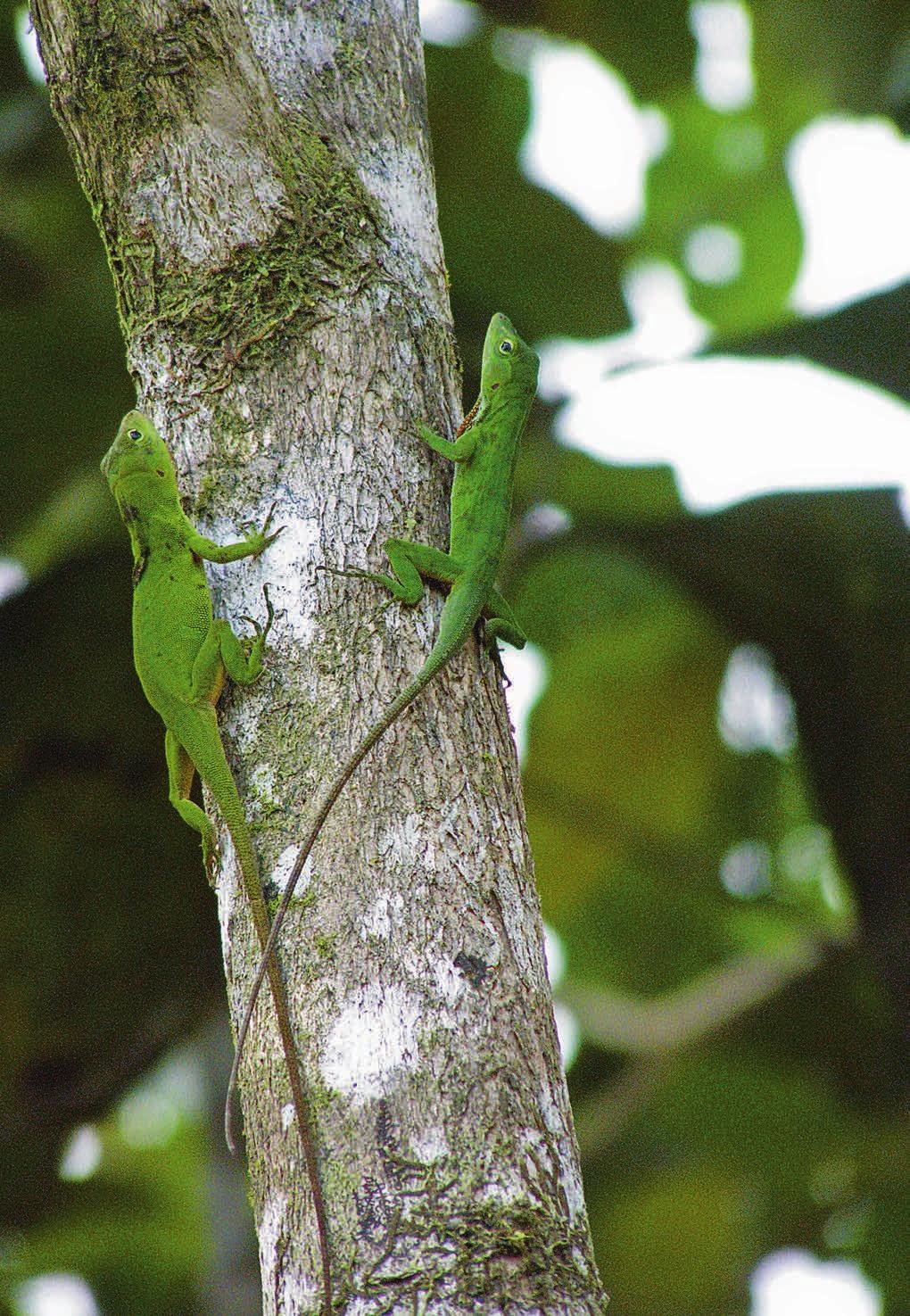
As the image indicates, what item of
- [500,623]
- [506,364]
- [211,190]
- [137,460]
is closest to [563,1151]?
[500,623]

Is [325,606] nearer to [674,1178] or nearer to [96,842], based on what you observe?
[96,842]

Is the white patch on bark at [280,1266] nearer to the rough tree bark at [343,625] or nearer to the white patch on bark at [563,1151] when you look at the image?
the rough tree bark at [343,625]

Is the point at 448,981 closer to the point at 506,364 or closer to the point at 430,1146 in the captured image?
the point at 430,1146

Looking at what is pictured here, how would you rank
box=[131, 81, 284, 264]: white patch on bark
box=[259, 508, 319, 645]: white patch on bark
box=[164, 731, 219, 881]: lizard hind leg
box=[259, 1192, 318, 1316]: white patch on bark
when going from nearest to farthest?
1. box=[259, 1192, 318, 1316]: white patch on bark
2. box=[259, 508, 319, 645]: white patch on bark
3. box=[131, 81, 284, 264]: white patch on bark
4. box=[164, 731, 219, 881]: lizard hind leg

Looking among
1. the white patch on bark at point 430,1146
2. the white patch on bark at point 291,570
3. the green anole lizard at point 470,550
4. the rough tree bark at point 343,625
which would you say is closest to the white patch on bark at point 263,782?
the rough tree bark at point 343,625

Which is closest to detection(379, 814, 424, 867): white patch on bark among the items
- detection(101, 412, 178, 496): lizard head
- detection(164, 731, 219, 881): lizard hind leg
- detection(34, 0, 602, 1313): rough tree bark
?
detection(34, 0, 602, 1313): rough tree bark

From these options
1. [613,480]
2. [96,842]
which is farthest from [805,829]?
[96,842]

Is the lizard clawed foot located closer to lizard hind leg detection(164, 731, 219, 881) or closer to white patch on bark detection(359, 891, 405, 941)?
white patch on bark detection(359, 891, 405, 941)
